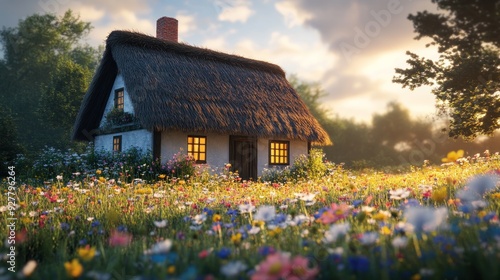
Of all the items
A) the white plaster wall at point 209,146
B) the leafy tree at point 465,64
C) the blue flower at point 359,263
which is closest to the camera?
the blue flower at point 359,263

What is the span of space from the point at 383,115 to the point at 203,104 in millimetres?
29429

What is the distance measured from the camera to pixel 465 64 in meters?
6.22

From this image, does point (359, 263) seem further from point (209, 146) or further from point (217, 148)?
point (217, 148)

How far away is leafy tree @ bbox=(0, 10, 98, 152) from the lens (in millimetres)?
30203

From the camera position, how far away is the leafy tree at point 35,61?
30.2 meters

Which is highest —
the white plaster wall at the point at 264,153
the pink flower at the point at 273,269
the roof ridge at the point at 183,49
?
the roof ridge at the point at 183,49

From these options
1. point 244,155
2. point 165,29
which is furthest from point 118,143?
point 165,29

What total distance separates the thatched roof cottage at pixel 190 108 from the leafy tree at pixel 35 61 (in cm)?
1481

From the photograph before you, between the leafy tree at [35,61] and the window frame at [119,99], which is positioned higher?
the leafy tree at [35,61]

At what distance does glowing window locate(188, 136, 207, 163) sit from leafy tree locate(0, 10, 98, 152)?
18.0 m

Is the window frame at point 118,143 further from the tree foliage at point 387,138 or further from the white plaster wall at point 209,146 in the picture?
the tree foliage at point 387,138

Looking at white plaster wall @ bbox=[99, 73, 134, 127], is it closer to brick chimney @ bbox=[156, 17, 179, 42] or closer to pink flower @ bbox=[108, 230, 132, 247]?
brick chimney @ bbox=[156, 17, 179, 42]

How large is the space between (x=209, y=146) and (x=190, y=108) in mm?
1721

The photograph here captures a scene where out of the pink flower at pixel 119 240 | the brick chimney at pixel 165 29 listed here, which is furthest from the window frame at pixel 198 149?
the pink flower at pixel 119 240
